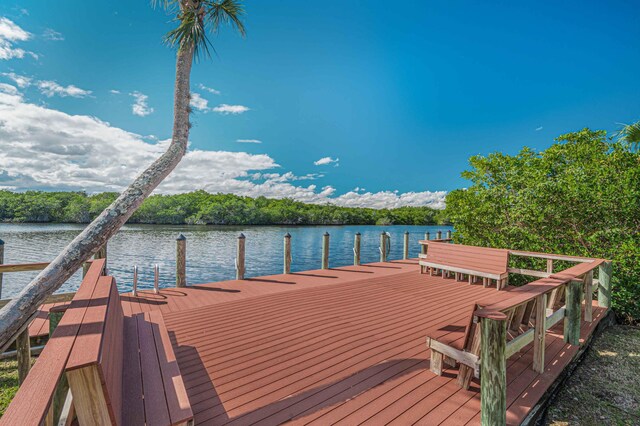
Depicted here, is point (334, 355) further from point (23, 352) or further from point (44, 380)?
point (23, 352)

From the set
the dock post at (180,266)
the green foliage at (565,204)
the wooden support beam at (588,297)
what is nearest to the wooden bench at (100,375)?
the dock post at (180,266)

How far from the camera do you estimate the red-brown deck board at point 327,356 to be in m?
2.41

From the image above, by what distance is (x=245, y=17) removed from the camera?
5129mm

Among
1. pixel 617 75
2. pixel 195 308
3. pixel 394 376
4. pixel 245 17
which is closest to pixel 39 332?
pixel 195 308

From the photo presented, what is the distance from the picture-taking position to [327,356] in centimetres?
330

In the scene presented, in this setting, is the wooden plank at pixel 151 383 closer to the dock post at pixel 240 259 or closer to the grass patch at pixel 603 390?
the grass patch at pixel 603 390

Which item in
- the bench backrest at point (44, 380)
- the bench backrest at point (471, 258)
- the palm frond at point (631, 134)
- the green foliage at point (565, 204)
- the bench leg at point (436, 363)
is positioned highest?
the palm frond at point (631, 134)

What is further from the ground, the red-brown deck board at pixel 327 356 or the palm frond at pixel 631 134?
the palm frond at pixel 631 134

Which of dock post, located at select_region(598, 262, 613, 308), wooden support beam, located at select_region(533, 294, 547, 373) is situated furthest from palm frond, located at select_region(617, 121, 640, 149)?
wooden support beam, located at select_region(533, 294, 547, 373)

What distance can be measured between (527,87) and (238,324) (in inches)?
880

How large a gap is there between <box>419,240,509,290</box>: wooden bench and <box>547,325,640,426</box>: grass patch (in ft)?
6.35

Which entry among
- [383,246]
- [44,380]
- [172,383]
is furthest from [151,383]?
[383,246]

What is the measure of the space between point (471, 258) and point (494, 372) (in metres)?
5.21

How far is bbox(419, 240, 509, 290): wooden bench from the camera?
6.39 m
